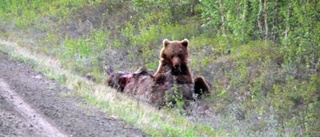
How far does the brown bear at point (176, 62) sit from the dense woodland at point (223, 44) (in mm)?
867

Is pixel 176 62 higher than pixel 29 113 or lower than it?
lower

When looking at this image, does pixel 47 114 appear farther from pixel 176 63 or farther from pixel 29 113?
pixel 176 63

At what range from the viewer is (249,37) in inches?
642

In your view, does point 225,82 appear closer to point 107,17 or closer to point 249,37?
point 249,37

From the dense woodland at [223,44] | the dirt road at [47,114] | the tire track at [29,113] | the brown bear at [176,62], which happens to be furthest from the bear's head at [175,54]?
the tire track at [29,113]

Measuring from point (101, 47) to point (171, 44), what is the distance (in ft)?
16.9

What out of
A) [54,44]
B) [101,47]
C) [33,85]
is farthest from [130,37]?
[33,85]

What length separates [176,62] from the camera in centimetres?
1348

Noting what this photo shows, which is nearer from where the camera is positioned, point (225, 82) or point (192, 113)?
point (192, 113)

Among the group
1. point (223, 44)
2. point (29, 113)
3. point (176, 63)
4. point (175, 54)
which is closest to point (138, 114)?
point (29, 113)

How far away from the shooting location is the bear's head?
13573 mm

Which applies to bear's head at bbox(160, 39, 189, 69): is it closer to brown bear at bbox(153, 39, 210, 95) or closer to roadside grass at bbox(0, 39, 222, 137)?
brown bear at bbox(153, 39, 210, 95)

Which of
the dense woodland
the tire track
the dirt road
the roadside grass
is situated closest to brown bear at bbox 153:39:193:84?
the dense woodland

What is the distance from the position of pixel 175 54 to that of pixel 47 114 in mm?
5252
